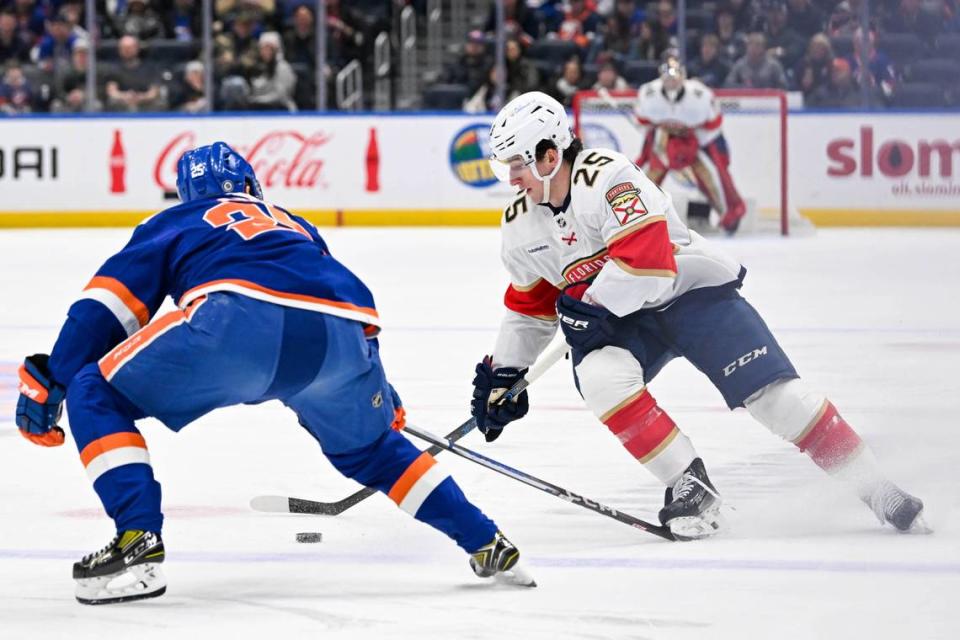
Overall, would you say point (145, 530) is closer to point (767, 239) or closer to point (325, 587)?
point (325, 587)

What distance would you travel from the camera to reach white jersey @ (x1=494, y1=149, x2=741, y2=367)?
12.3 feet

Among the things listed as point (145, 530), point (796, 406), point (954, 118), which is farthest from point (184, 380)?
point (954, 118)

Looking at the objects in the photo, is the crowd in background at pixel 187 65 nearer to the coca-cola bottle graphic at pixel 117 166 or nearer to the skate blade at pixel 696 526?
the coca-cola bottle graphic at pixel 117 166

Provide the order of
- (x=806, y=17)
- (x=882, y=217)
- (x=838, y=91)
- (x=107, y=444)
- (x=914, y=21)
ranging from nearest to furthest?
(x=107, y=444) < (x=914, y=21) < (x=806, y=17) < (x=838, y=91) < (x=882, y=217)

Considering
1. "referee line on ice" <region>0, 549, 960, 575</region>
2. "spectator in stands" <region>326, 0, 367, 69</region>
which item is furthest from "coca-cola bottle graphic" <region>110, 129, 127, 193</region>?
"referee line on ice" <region>0, 549, 960, 575</region>

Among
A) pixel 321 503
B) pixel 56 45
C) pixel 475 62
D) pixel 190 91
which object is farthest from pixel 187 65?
pixel 321 503

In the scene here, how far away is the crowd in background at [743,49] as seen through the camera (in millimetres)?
12328

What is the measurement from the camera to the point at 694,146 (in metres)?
12.7

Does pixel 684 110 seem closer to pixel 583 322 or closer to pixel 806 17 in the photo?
pixel 806 17

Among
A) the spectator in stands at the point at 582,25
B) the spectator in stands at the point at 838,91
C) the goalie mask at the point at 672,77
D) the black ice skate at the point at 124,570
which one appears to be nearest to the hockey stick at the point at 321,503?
the black ice skate at the point at 124,570

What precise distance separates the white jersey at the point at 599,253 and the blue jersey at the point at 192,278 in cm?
76

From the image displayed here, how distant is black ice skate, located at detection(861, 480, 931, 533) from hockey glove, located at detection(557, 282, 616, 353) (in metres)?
0.69

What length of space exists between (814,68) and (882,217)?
49.9 inches

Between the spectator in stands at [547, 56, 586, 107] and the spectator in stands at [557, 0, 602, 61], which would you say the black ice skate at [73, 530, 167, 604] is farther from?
the spectator in stands at [557, 0, 602, 61]
